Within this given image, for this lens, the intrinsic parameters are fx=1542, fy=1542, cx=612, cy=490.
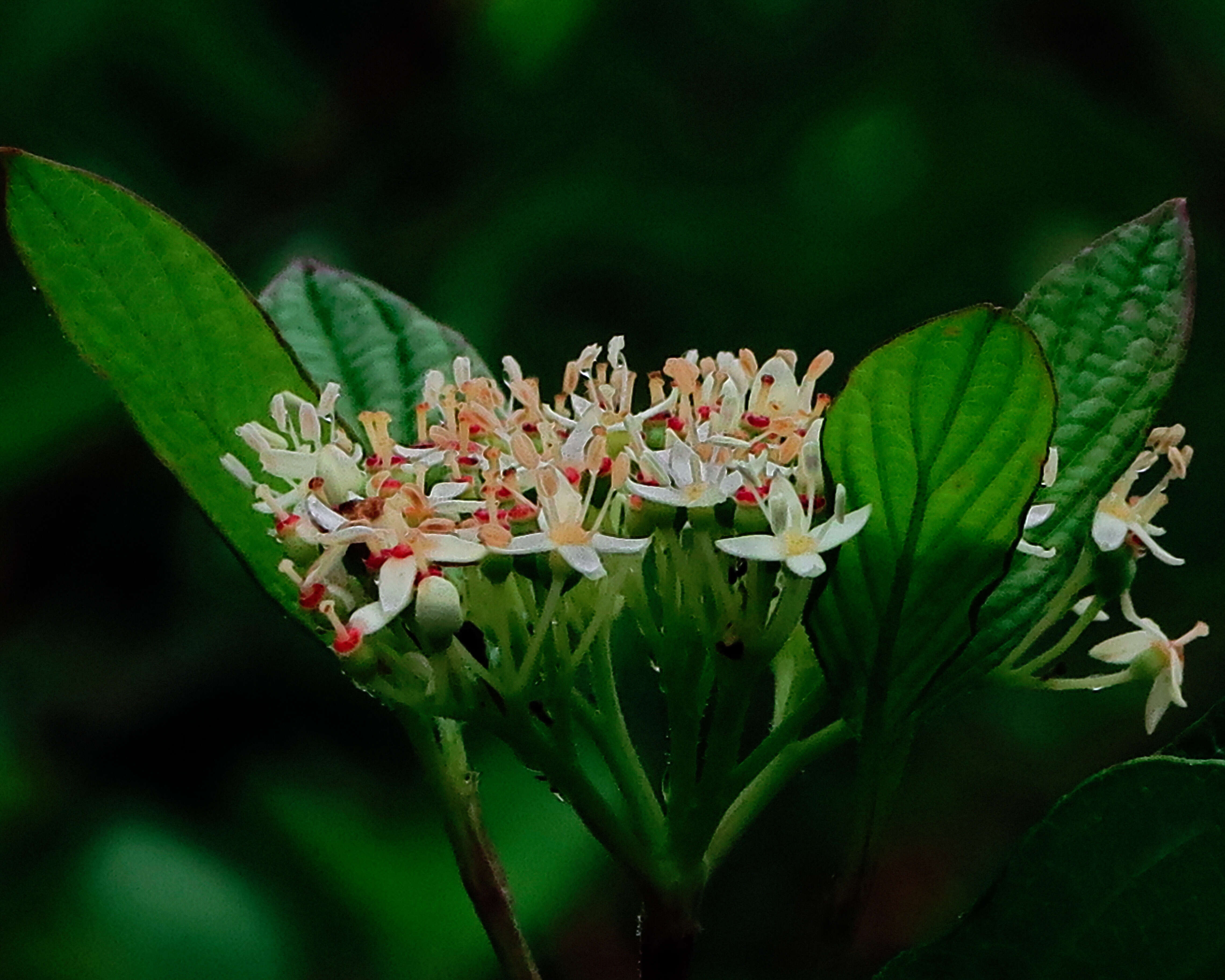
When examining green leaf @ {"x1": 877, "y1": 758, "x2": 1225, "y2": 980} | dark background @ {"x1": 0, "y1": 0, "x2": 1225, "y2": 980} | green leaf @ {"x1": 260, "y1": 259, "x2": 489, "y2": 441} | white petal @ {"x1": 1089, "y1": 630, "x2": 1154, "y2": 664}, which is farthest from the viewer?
dark background @ {"x1": 0, "y1": 0, "x2": 1225, "y2": 980}

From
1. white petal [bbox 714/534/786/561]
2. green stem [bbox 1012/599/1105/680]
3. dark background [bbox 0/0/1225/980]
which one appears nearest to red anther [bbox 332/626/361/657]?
white petal [bbox 714/534/786/561]

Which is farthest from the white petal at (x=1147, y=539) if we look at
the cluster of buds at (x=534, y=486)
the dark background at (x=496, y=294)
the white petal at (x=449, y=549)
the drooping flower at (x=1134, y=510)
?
the dark background at (x=496, y=294)

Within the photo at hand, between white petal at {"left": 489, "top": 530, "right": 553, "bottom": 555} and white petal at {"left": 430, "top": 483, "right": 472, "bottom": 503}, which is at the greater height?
white petal at {"left": 430, "top": 483, "right": 472, "bottom": 503}

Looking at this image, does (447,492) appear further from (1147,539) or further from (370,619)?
(1147,539)

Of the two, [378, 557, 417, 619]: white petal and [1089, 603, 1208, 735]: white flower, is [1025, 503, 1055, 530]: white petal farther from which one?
[378, 557, 417, 619]: white petal

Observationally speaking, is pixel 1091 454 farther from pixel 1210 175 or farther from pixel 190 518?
pixel 1210 175

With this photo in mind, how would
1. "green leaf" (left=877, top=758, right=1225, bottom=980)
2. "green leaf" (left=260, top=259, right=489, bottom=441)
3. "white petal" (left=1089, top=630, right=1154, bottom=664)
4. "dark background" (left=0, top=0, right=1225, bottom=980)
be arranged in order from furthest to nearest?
"dark background" (left=0, top=0, right=1225, bottom=980) < "green leaf" (left=260, top=259, right=489, bottom=441) < "white petal" (left=1089, top=630, right=1154, bottom=664) < "green leaf" (left=877, top=758, right=1225, bottom=980)

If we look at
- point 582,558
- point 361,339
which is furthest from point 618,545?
point 361,339

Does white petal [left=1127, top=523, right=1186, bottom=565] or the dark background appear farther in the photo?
the dark background
